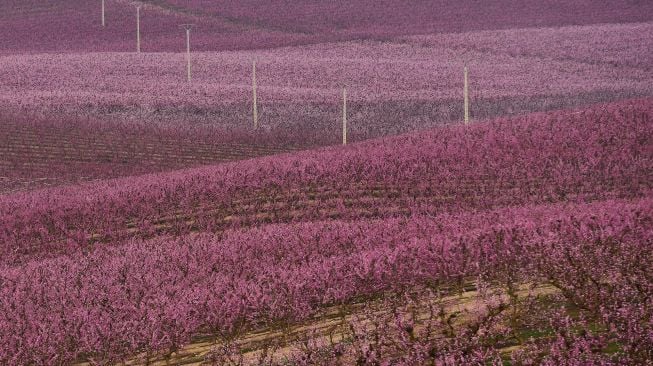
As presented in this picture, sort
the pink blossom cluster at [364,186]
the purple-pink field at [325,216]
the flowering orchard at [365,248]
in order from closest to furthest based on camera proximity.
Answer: the flowering orchard at [365,248] → the purple-pink field at [325,216] → the pink blossom cluster at [364,186]

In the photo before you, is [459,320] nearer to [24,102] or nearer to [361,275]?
[361,275]

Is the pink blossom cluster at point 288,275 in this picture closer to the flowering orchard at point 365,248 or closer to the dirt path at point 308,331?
the flowering orchard at point 365,248

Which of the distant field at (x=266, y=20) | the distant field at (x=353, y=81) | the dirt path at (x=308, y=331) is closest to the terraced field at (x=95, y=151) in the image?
the distant field at (x=353, y=81)

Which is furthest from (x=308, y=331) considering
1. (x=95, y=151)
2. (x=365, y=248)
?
(x=95, y=151)

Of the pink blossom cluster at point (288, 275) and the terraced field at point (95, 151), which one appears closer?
the pink blossom cluster at point (288, 275)

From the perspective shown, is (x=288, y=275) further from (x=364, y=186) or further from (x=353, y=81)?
(x=353, y=81)

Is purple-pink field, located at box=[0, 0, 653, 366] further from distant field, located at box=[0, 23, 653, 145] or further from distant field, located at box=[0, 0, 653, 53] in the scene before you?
distant field, located at box=[0, 0, 653, 53]

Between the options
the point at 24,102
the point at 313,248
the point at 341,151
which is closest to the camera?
the point at 313,248

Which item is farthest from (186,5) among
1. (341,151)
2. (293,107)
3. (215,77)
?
(341,151)

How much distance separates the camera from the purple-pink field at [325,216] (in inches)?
352

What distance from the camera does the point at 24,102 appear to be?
40.5m

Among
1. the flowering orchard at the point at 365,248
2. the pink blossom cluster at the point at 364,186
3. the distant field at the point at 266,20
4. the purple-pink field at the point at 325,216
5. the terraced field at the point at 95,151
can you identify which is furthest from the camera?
the distant field at the point at 266,20

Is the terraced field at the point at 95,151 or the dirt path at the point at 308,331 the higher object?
the dirt path at the point at 308,331

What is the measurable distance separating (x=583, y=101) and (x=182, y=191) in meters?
26.1
